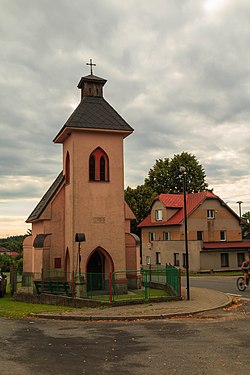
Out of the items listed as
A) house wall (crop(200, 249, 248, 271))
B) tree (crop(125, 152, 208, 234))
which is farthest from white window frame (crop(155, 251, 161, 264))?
tree (crop(125, 152, 208, 234))

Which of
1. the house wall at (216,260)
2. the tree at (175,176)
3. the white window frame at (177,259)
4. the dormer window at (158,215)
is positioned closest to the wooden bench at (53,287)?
the house wall at (216,260)

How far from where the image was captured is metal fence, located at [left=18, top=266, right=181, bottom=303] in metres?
18.8

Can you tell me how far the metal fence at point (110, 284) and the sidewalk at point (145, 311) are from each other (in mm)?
929

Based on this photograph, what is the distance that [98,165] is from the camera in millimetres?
22703

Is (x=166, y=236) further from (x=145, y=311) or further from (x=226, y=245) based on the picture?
(x=145, y=311)

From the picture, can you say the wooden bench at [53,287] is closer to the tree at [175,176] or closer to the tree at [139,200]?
the tree at [139,200]

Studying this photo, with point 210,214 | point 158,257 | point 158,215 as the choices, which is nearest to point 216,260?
point 210,214

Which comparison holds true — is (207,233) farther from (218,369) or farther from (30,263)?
(218,369)

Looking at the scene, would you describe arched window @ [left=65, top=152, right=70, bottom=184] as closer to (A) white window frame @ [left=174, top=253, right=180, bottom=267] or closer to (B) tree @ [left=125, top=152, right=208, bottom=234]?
(A) white window frame @ [left=174, top=253, right=180, bottom=267]

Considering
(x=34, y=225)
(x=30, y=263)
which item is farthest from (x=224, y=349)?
(x=30, y=263)

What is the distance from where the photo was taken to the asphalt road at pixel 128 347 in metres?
8.14

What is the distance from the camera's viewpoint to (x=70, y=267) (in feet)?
71.0

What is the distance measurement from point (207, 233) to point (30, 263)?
22.2 m

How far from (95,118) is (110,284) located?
9.69m
